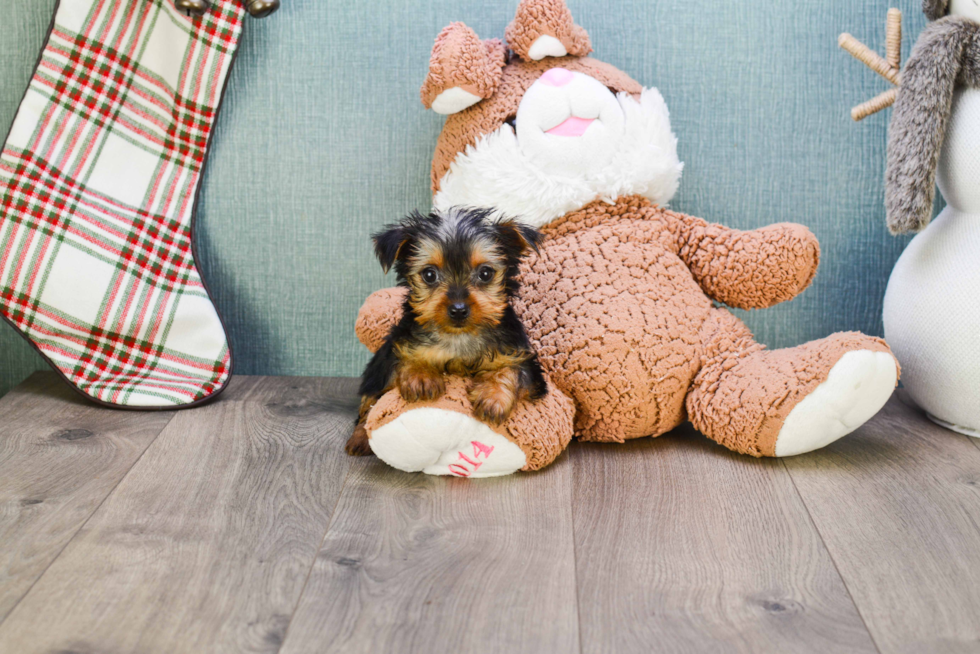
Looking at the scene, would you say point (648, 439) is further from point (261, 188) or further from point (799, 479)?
point (261, 188)

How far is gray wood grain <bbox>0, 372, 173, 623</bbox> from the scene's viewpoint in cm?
125

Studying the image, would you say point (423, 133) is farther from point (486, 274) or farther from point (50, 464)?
point (50, 464)

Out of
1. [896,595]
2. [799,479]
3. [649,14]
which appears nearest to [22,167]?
[649,14]

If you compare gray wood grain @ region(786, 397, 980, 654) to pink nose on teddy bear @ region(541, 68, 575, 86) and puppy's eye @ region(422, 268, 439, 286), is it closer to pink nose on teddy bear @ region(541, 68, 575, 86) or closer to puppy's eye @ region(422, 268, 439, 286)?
puppy's eye @ region(422, 268, 439, 286)

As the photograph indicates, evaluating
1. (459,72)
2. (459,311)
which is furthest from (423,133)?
(459,311)

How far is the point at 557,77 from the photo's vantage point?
1.64 meters

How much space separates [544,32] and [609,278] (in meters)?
0.51

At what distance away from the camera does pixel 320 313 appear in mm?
2057

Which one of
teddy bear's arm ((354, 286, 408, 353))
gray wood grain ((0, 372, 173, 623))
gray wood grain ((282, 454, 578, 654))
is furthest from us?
teddy bear's arm ((354, 286, 408, 353))

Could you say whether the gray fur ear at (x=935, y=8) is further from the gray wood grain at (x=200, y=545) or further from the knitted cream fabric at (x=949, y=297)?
the gray wood grain at (x=200, y=545)

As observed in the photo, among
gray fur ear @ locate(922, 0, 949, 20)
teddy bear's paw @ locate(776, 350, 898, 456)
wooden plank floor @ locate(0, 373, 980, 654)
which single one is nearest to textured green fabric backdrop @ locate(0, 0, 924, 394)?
gray fur ear @ locate(922, 0, 949, 20)

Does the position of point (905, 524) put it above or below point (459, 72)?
below

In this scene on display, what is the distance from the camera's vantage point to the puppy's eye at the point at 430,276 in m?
1.41

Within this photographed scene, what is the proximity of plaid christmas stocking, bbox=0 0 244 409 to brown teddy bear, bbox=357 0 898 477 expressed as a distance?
507 mm
